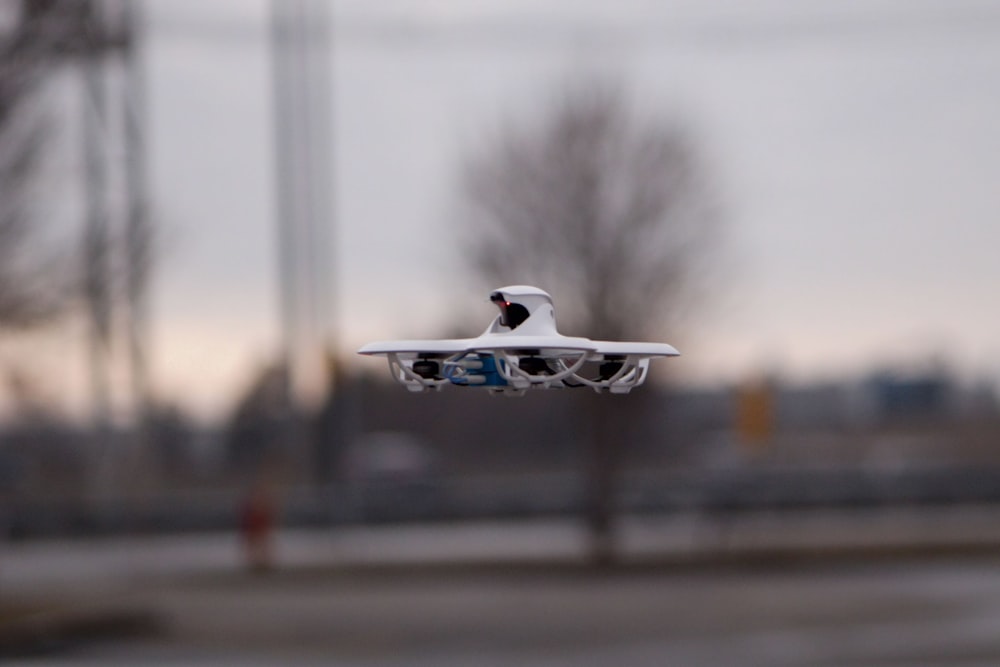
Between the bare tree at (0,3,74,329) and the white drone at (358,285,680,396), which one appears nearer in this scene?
the white drone at (358,285,680,396)

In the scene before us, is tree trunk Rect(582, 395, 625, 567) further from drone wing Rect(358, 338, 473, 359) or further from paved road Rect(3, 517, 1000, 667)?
drone wing Rect(358, 338, 473, 359)

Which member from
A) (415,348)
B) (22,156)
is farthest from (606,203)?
(415,348)

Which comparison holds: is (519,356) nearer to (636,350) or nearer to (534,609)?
(636,350)

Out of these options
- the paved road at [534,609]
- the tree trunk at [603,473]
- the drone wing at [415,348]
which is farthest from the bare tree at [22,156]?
the drone wing at [415,348]

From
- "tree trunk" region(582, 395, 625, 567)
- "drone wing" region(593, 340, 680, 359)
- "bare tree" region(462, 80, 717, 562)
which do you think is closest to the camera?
"drone wing" region(593, 340, 680, 359)

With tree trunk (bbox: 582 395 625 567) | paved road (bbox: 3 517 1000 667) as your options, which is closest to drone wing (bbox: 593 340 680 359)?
paved road (bbox: 3 517 1000 667)

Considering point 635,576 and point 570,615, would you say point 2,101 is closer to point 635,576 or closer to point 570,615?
point 570,615

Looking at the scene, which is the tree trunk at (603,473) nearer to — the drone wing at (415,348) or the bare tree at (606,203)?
the bare tree at (606,203)
